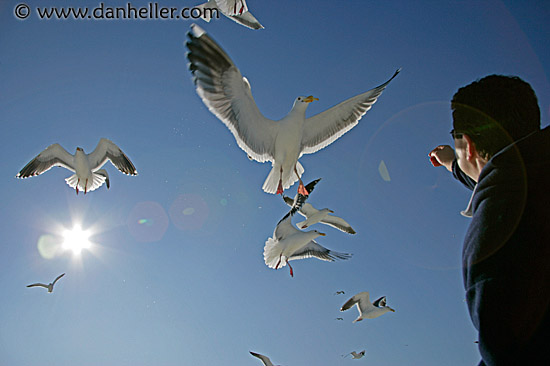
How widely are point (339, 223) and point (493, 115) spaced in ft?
21.6

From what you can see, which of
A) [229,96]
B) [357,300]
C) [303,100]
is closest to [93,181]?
[303,100]

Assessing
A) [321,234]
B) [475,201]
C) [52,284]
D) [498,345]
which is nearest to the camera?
[498,345]

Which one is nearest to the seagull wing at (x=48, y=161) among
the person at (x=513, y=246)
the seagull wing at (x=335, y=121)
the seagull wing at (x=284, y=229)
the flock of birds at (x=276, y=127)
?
the flock of birds at (x=276, y=127)

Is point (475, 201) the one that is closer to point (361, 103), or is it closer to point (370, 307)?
point (361, 103)

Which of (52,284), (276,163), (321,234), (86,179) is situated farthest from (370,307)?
(52,284)

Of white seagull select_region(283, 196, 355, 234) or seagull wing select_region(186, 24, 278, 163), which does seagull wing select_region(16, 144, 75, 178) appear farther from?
seagull wing select_region(186, 24, 278, 163)

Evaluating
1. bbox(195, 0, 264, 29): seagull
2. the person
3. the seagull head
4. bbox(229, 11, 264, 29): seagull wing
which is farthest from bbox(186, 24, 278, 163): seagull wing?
the person

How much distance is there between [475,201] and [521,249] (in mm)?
152

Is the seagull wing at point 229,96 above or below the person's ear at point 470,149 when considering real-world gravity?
above

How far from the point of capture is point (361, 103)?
5.18m

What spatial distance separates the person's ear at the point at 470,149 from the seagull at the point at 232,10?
4.71 meters

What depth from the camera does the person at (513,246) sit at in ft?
2.61

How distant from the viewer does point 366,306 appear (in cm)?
923

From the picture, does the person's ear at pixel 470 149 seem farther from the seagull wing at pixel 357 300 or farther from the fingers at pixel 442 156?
the seagull wing at pixel 357 300
